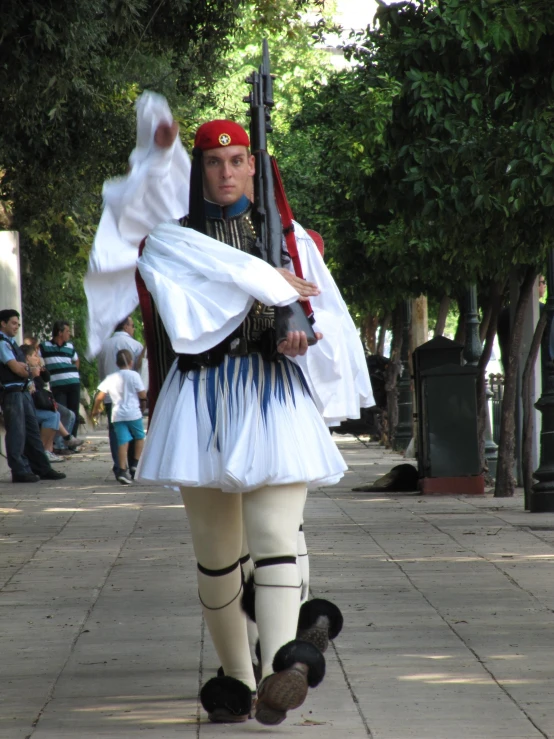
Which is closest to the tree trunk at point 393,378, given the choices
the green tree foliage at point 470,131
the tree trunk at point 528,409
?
the tree trunk at point 528,409

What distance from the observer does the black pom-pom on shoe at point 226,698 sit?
4.46 m

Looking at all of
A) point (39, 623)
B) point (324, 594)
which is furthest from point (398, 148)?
point (39, 623)

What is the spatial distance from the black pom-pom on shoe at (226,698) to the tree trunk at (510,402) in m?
9.44

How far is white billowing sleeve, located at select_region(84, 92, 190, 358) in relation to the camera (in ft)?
15.5

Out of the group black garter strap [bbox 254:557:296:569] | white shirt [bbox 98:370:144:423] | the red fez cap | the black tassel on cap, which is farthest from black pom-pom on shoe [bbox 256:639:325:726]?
white shirt [bbox 98:370:144:423]

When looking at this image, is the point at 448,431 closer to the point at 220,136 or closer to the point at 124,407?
the point at 124,407

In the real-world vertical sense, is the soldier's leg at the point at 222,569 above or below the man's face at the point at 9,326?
below

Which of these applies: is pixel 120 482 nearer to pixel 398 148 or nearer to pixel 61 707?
pixel 398 148

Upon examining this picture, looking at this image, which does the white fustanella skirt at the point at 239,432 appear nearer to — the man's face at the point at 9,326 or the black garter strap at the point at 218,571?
the black garter strap at the point at 218,571

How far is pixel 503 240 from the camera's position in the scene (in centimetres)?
1198

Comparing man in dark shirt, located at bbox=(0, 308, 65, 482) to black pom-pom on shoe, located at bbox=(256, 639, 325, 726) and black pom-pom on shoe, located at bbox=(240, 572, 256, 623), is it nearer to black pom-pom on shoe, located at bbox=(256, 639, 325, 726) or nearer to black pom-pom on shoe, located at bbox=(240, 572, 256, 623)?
black pom-pom on shoe, located at bbox=(240, 572, 256, 623)

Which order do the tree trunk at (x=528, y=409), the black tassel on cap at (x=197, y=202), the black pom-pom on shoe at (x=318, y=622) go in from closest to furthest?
the black tassel on cap at (x=197, y=202), the black pom-pom on shoe at (x=318, y=622), the tree trunk at (x=528, y=409)

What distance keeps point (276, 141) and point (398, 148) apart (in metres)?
17.8

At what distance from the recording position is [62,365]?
2159 centimetres
